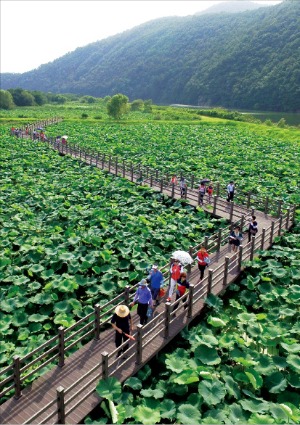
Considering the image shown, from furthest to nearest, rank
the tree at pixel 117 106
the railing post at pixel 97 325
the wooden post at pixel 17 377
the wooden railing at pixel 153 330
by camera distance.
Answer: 1. the tree at pixel 117 106
2. the railing post at pixel 97 325
3. the wooden post at pixel 17 377
4. the wooden railing at pixel 153 330

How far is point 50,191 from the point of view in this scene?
2039 centimetres

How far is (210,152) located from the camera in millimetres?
31438

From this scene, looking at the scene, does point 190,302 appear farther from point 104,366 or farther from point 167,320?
point 104,366

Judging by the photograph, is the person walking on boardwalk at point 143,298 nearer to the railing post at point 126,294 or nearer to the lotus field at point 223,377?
the railing post at point 126,294

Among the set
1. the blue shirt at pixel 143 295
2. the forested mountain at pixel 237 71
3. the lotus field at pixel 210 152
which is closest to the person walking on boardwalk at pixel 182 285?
the blue shirt at pixel 143 295

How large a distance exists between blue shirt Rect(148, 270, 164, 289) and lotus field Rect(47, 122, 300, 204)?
1065 cm

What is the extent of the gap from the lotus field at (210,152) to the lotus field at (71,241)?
5.32 metres

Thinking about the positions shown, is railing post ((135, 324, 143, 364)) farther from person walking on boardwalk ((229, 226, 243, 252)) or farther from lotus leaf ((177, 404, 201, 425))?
person walking on boardwalk ((229, 226, 243, 252))

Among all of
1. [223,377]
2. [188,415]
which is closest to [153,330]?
[223,377]

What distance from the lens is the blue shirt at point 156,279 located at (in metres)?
9.21

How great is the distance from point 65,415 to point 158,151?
27.0 meters

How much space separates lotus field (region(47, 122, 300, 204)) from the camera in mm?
23078

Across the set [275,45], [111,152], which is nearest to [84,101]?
[275,45]

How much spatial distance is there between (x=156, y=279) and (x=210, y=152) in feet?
77.6
